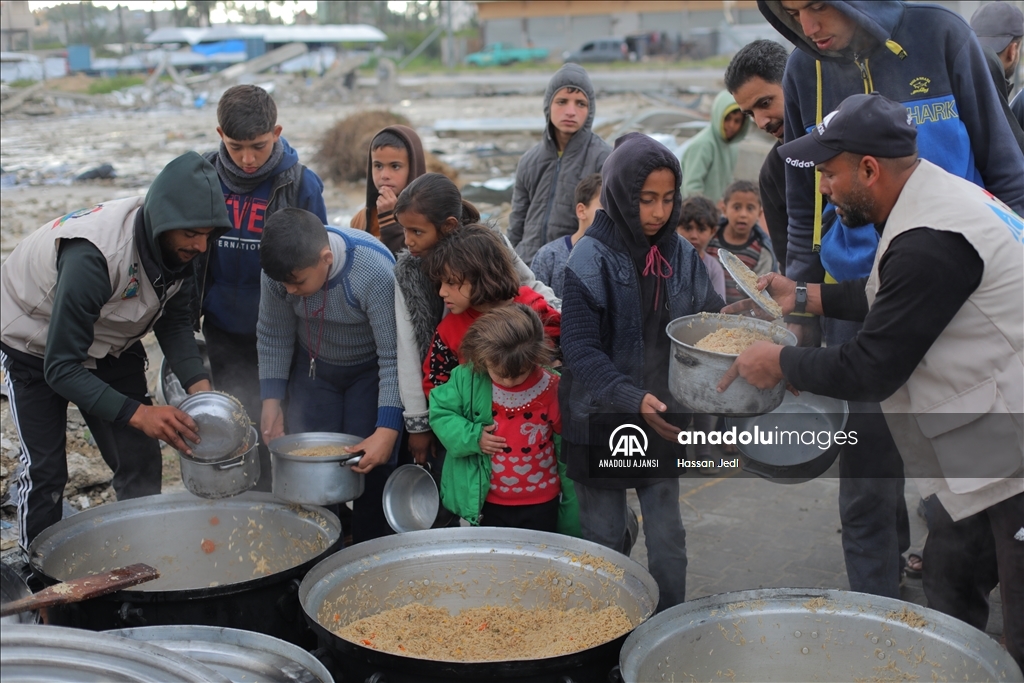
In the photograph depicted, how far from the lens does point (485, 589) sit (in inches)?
133

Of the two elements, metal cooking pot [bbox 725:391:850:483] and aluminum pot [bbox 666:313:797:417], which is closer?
aluminum pot [bbox 666:313:797:417]

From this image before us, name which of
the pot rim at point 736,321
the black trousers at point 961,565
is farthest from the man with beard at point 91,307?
the black trousers at point 961,565

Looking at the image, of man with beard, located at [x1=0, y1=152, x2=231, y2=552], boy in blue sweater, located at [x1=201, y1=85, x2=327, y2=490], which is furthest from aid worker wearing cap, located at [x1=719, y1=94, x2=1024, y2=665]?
boy in blue sweater, located at [x1=201, y1=85, x2=327, y2=490]

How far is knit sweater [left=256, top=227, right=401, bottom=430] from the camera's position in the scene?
Answer: 399cm

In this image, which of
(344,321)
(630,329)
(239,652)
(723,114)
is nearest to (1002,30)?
(723,114)

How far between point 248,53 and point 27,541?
71722 millimetres

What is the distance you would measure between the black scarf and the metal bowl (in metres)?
1.23

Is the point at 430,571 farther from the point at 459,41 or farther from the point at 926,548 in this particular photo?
the point at 459,41

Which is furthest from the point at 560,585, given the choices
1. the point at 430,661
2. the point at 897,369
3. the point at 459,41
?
the point at 459,41

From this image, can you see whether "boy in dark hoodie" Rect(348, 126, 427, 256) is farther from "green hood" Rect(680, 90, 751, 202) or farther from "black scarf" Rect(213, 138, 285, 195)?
"green hood" Rect(680, 90, 751, 202)

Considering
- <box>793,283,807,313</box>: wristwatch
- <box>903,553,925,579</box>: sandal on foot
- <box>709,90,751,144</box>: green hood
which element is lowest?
<box>903,553,925,579</box>: sandal on foot

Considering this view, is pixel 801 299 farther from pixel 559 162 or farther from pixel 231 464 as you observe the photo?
pixel 559 162

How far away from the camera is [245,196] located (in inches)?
181

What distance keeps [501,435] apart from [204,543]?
139 centimetres
